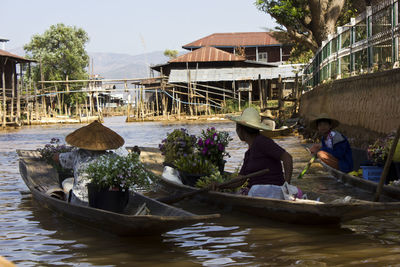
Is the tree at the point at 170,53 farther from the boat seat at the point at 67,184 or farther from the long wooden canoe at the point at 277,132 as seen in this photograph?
the boat seat at the point at 67,184

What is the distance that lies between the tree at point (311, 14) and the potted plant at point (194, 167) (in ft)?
46.3

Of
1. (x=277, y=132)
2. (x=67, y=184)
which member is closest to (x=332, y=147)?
(x=67, y=184)

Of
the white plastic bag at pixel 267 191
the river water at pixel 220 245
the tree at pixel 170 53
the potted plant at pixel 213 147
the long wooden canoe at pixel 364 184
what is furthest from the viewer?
the tree at pixel 170 53

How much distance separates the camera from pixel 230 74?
130ft

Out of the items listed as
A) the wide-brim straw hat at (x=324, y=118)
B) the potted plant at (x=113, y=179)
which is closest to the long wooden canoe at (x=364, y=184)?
the wide-brim straw hat at (x=324, y=118)

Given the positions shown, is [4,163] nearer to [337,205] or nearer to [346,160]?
[346,160]

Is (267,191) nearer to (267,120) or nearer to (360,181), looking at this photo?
(360,181)

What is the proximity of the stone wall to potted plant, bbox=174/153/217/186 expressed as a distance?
122 inches

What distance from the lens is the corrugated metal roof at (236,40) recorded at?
5012 cm

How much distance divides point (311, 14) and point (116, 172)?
1734 centimetres

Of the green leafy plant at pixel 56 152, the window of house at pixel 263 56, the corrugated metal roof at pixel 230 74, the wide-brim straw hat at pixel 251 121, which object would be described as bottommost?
the green leafy plant at pixel 56 152

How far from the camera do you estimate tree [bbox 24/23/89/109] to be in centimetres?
5281

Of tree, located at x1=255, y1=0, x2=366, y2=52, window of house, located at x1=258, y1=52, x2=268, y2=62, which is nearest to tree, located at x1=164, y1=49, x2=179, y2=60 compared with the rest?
window of house, located at x1=258, y1=52, x2=268, y2=62

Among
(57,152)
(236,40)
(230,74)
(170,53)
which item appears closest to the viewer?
(57,152)
